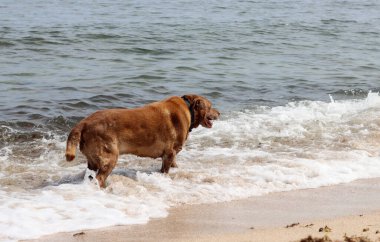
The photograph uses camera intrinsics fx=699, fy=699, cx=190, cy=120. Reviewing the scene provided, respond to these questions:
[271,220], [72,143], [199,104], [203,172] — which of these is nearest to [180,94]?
[199,104]

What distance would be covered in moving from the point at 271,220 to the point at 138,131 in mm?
1814

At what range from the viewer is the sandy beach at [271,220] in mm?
5629

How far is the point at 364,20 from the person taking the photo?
28.1 metres

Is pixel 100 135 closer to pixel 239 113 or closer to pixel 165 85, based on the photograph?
pixel 239 113

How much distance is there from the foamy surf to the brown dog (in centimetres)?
26

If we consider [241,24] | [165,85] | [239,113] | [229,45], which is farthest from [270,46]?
[239,113]

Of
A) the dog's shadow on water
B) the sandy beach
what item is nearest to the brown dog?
the dog's shadow on water

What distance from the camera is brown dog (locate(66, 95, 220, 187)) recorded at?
698cm

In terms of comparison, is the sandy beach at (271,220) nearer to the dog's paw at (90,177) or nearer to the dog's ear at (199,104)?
the dog's paw at (90,177)

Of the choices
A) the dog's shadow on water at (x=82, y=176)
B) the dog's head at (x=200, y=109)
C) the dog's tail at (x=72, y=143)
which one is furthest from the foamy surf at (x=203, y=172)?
the dog's head at (x=200, y=109)

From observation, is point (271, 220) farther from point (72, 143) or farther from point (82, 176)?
point (82, 176)

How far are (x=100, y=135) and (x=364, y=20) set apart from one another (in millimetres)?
22968

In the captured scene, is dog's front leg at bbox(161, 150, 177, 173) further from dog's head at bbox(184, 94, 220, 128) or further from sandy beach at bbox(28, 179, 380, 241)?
sandy beach at bbox(28, 179, 380, 241)

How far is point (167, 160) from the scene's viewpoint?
7.72 meters
